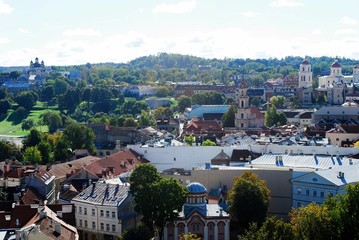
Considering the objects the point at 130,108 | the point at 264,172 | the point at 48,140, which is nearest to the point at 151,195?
the point at 264,172

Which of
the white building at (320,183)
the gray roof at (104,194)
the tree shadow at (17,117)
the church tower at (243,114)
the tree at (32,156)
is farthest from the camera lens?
the tree shadow at (17,117)

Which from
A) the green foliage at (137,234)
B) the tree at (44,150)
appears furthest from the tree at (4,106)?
the green foliage at (137,234)

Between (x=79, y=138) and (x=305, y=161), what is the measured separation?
31935 millimetres

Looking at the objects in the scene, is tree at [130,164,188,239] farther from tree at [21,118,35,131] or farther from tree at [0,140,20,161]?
tree at [21,118,35,131]

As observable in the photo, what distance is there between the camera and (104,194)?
42250mm

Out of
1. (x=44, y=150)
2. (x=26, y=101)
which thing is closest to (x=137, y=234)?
(x=44, y=150)

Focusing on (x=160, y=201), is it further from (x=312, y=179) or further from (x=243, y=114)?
(x=243, y=114)

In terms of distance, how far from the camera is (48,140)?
261 feet

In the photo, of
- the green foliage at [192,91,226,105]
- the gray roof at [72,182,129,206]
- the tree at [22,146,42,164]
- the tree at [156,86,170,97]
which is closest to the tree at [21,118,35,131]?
the green foliage at [192,91,226,105]

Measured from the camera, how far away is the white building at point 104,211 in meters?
41.0

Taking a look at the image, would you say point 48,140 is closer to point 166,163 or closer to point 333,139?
point 166,163

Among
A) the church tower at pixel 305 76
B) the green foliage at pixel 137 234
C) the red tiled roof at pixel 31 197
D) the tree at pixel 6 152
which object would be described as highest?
the church tower at pixel 305 76

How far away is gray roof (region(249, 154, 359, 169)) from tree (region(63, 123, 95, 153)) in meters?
27.8

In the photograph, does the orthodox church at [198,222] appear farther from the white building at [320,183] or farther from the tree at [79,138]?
the tree at [79,138]
